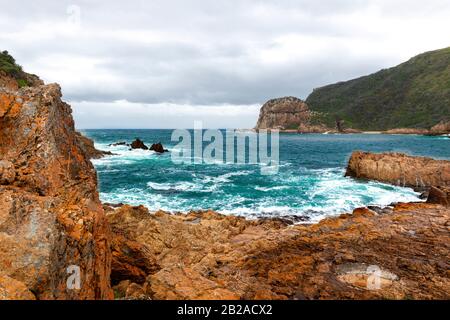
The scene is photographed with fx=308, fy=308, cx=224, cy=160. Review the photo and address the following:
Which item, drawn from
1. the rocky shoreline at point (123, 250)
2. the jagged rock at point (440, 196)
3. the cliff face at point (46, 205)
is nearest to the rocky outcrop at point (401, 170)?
the jagged rock at point (440, 196)

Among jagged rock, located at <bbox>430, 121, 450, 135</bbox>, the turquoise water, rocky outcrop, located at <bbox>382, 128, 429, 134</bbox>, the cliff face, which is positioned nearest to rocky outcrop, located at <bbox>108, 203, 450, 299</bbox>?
the cliff face

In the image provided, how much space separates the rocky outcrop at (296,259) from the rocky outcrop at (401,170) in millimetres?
21661

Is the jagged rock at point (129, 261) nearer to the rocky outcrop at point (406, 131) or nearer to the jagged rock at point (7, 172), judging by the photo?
the jagged rock at point (7, 172)

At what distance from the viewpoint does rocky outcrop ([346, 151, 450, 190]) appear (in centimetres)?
3528

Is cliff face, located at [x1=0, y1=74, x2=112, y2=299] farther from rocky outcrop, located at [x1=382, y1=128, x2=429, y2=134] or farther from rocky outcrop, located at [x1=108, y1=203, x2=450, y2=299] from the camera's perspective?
rocky outcrop, located at [x1=382, y1=128, x2=429, y2=134]

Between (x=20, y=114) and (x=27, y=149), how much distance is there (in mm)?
1063

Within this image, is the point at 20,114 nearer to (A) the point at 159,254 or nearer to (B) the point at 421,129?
(A) the point at 159,254

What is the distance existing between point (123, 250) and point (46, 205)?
4.81 meters

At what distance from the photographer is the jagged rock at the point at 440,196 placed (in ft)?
75.6

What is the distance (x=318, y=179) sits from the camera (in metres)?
39.9

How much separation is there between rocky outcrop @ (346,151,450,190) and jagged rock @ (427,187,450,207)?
1142cm

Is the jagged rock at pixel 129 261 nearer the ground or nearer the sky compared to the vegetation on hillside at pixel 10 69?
nearer the ground

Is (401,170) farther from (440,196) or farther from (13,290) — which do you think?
(13,290)

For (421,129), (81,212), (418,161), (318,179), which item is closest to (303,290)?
(81,212)
